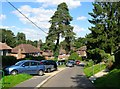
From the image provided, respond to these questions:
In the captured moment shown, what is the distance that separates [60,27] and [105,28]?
20864mm

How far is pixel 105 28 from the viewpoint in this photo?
54.8 metres

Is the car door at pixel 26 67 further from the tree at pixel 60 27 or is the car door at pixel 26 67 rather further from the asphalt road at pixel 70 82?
the tree at pixel 60 27

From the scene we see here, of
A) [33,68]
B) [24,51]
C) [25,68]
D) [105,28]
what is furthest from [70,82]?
[24,51]

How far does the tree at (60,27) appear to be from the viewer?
2913 inches

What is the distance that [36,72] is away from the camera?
2962cm

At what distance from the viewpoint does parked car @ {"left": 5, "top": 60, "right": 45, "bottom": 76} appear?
27.4 meters

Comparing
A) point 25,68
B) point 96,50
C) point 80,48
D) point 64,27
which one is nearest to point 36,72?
point 25,68

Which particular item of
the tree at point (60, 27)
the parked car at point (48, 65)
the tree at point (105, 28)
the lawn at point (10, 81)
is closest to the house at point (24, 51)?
the tree at point (60, 27)

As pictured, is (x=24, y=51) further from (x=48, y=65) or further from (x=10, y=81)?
(x=10, y=81)

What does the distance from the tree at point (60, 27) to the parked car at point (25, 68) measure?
44000mm

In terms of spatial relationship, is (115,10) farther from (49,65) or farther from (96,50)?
(49,65)

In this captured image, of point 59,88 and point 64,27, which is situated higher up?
point 64,27

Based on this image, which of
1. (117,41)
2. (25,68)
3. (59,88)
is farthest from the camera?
(117,41)

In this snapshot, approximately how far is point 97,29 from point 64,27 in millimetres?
20507
